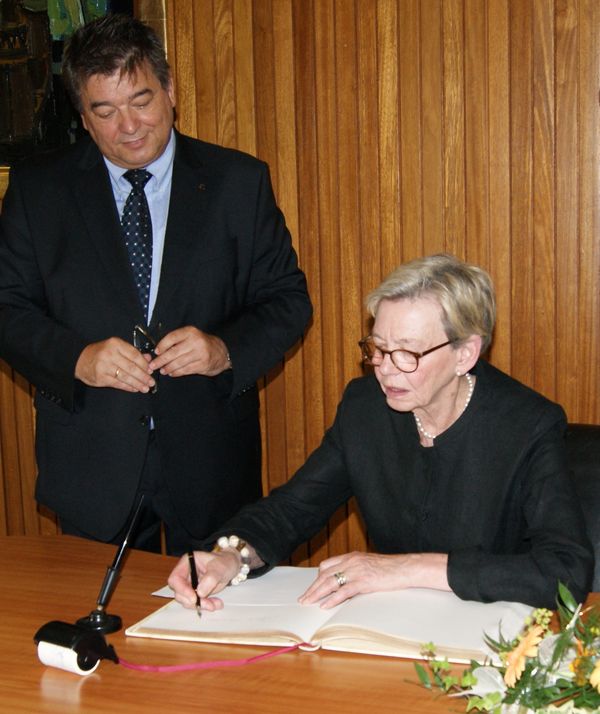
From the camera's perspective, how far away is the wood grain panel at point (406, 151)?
11.7ft

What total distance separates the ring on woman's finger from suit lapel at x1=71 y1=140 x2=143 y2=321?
3.55 feet

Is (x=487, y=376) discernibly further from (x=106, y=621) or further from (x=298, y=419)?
(x=298, y=419)

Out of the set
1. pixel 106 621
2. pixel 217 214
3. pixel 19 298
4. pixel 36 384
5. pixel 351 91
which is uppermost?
pixel 351 91

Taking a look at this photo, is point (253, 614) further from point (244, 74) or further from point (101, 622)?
point (244, 74)

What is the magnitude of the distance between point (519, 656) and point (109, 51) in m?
2.07

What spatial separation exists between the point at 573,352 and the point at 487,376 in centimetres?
135

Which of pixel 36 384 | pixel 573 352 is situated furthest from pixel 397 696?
pixel 573 352

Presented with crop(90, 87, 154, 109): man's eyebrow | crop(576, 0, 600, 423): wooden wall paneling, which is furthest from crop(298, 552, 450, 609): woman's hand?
crop(576, 0, 600, 423): wooden wall paneling

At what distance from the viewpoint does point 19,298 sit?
115 inches

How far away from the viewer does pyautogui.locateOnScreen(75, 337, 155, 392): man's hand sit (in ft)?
8.40

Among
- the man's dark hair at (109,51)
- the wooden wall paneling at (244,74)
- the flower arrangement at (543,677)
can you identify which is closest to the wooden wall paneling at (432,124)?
the wooden wall paneling at (244,74)

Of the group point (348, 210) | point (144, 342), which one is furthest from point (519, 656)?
point (348, 210)

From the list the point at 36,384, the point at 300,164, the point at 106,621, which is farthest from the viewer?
the point at 300,164

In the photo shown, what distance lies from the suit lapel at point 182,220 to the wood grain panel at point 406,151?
97cm
